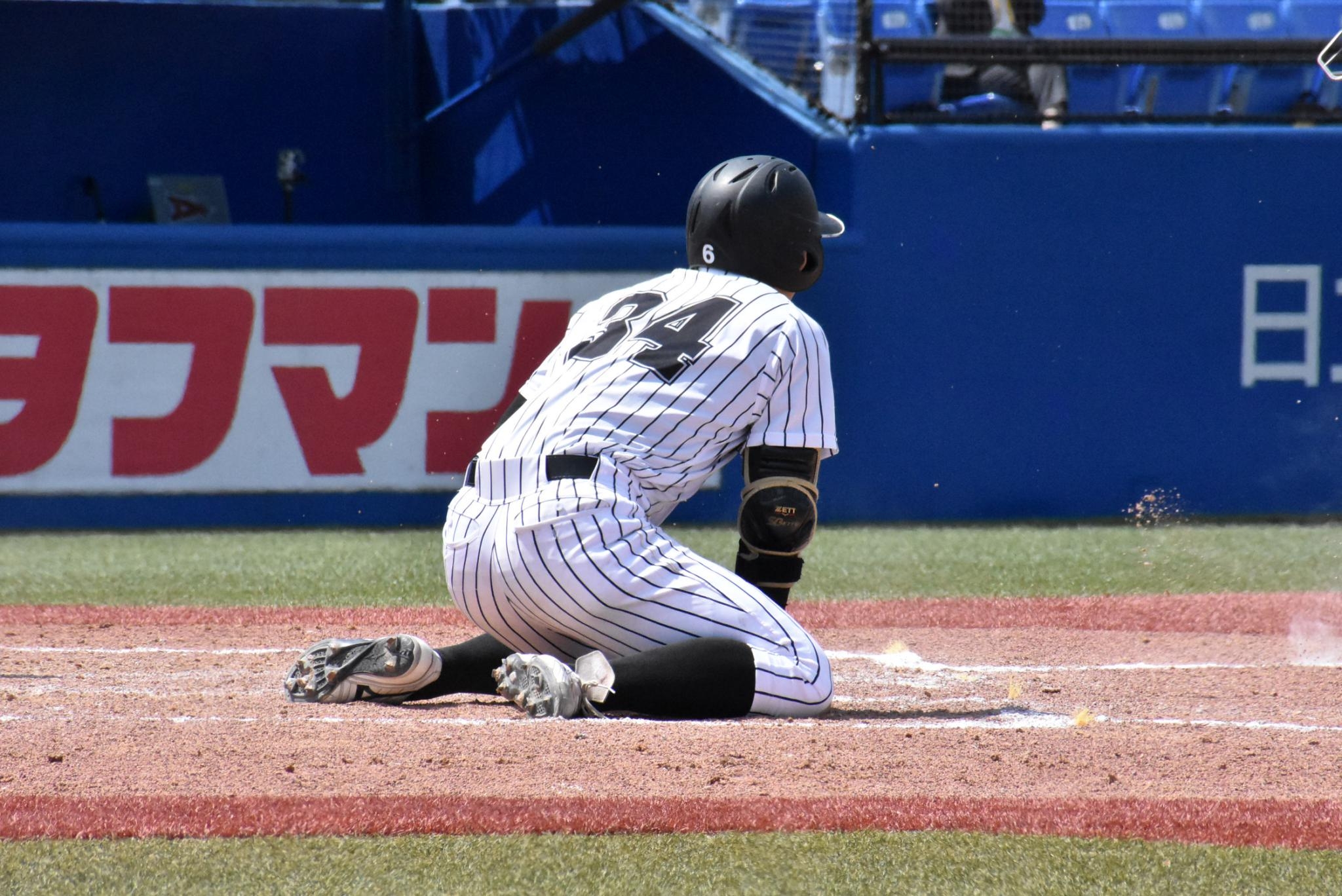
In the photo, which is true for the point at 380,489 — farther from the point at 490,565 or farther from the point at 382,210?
the point at 382,210

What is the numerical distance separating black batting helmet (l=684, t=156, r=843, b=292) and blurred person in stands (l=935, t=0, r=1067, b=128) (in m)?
5.13

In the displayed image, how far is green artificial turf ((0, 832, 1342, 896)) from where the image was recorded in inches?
96.8

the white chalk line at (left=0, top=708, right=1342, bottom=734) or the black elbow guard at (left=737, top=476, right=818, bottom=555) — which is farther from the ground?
the black elbow guard at (left=737, top=476, right=818, bottom=555)

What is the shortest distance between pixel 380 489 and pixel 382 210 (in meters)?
6.80

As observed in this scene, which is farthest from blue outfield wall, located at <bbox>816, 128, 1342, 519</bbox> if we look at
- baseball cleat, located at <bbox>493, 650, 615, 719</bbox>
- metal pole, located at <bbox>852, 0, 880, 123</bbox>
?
baseball cleat, located at <bbox>493, 650, 615, 719</bbox>

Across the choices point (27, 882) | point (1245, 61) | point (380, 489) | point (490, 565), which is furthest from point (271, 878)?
point (1245, 61)

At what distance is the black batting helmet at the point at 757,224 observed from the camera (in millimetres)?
3938

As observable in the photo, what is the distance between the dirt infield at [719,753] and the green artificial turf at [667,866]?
0.23 ft

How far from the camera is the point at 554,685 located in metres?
3.61

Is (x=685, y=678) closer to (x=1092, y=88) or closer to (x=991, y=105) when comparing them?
(x=991, y=105)

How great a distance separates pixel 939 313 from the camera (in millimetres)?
8594

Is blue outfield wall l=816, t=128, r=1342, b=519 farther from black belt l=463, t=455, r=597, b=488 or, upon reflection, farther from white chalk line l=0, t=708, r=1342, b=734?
black belt l=463, t=455, r=597, b=488

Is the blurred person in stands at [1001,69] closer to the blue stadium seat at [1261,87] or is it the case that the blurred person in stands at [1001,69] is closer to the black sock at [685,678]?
the blue stadium seat at [1261,87]

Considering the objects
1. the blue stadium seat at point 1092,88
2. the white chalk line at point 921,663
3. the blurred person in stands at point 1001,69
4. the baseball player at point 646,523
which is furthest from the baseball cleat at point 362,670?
the blue stadium seat at point 1092,88
